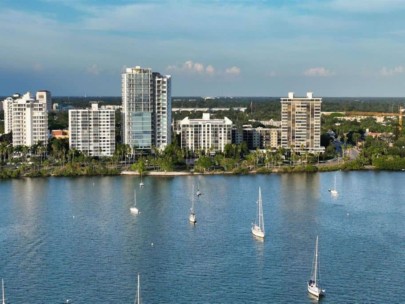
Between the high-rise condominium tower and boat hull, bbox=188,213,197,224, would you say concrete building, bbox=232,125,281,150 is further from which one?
boat hull, bbox=188,213,197,224

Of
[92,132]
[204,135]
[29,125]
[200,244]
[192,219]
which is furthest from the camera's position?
[204,135]

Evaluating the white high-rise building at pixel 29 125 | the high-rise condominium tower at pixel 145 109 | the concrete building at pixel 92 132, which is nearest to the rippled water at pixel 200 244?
the concrete building at pixel 92 132

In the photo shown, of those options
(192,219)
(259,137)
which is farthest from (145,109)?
(192,219)

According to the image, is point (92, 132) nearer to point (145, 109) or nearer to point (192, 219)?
point (145, 109)

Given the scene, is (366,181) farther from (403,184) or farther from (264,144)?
(264,144)

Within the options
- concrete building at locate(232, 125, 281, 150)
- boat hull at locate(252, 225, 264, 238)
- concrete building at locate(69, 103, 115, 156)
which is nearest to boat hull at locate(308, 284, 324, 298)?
boat hull at locate(252, 225, 264, 238)

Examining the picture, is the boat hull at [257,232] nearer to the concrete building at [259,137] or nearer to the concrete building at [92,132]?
the concrete building at [92,132]
